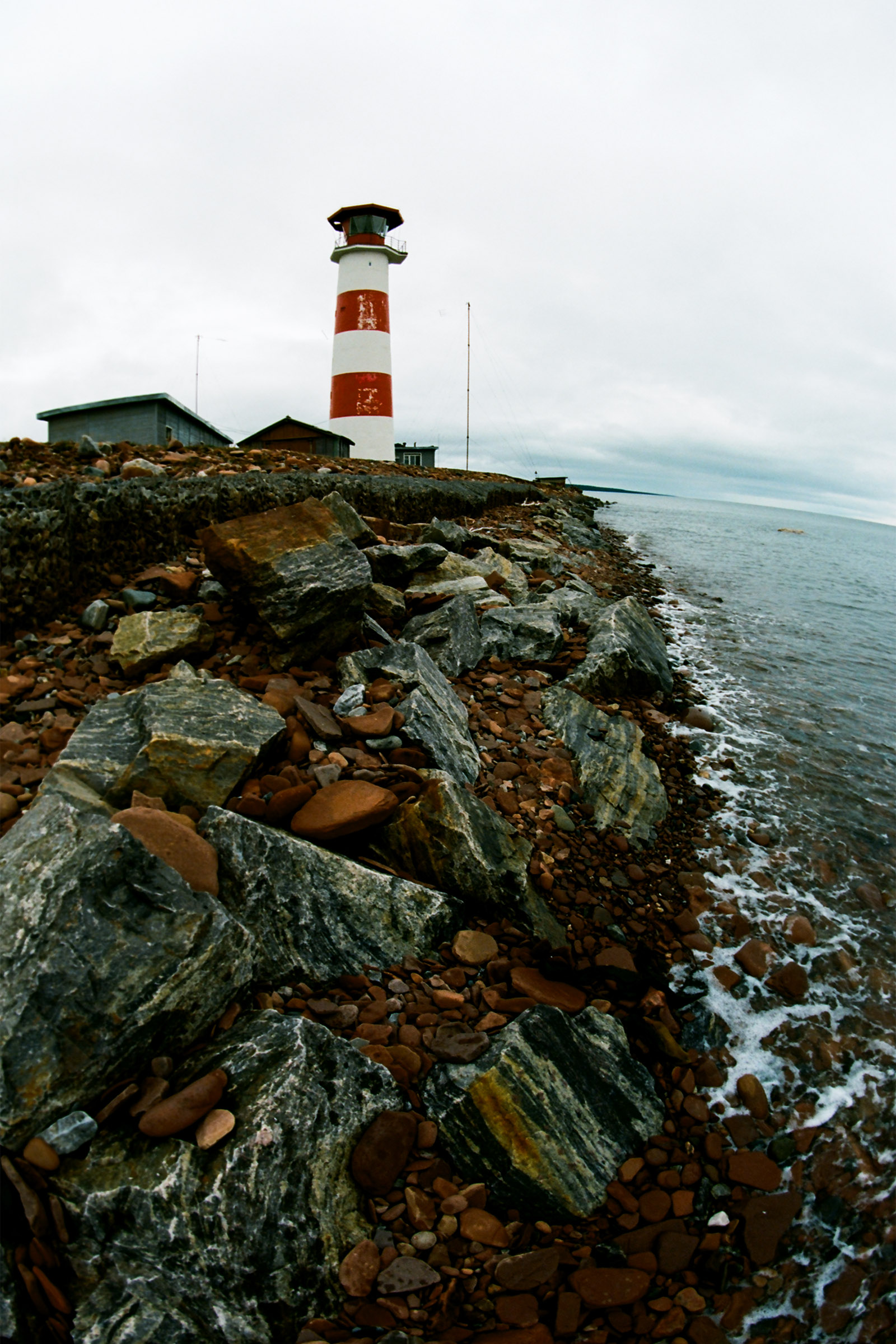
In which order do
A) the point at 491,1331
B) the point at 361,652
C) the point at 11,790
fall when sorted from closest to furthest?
1. the point at 491,1331
2. the point at 11,790
3. the point at 361,652

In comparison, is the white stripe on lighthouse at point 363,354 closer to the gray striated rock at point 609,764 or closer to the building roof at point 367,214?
the building roof at point 367,214

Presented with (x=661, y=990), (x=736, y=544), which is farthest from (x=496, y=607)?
(x=736, y=544)

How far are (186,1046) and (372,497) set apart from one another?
9583mm

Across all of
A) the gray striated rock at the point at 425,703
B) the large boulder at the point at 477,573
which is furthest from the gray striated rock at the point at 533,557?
the gray striated rock at the point at 425,703

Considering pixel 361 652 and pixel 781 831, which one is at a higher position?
pixel 361 652

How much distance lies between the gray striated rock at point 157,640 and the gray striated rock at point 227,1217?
3.26 meters

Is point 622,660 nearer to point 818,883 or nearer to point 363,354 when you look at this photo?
point 818,883

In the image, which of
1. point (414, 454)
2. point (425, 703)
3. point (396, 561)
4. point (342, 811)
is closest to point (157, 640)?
point (425, 703)

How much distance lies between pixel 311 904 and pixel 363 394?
25374 mm

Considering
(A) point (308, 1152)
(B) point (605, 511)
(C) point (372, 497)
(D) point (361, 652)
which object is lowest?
(A) point (308, 1152)

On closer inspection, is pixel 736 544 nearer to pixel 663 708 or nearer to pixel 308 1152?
pixel 663 708

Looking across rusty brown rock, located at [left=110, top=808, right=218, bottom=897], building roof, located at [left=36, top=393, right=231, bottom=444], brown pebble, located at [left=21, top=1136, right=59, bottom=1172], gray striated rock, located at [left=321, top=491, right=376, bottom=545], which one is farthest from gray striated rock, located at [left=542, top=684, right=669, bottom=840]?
building roof, located at [left=36, top=393, right=231, bottom=444]

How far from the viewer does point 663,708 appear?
7973mm

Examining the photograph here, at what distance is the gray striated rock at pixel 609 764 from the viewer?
5.46 meters
